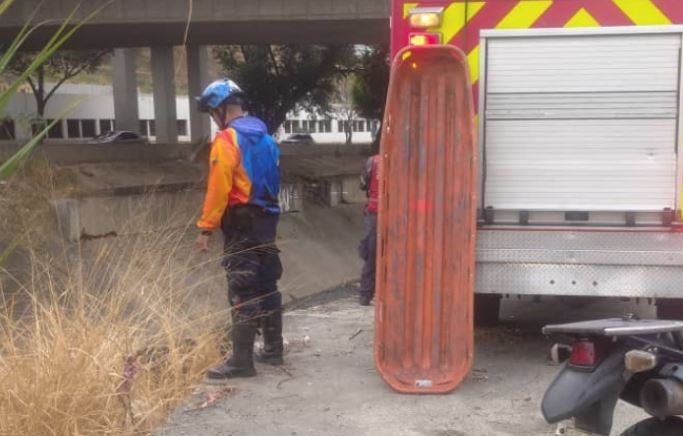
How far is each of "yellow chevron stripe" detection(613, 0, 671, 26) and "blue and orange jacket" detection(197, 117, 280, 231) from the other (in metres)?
2.31

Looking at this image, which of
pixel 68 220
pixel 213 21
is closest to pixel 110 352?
pixel 68 220

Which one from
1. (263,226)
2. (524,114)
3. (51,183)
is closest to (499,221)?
(524,114)

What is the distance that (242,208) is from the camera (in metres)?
5.23

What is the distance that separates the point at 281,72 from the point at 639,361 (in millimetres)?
28204

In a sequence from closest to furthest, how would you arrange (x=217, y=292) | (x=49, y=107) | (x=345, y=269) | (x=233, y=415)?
(x=233, y=415), (x=217, y=292), (x=345, y=269), (x=49, y=107)

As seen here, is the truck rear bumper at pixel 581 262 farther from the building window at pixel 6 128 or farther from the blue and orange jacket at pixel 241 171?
the building window at pixel 6 128

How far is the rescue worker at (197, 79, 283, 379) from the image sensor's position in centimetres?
510

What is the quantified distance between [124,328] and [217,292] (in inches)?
118

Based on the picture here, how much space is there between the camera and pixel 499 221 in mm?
5223

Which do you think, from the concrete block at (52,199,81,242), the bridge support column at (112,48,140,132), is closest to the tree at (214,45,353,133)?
the bridge support column at (112,48,140,132)

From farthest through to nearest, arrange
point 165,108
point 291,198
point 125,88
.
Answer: point 125,88
point 165,108
point 291,198

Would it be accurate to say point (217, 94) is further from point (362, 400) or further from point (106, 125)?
point (106, 125)

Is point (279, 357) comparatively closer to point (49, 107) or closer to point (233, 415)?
point (233, 415)

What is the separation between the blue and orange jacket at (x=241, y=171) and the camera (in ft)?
16.5
